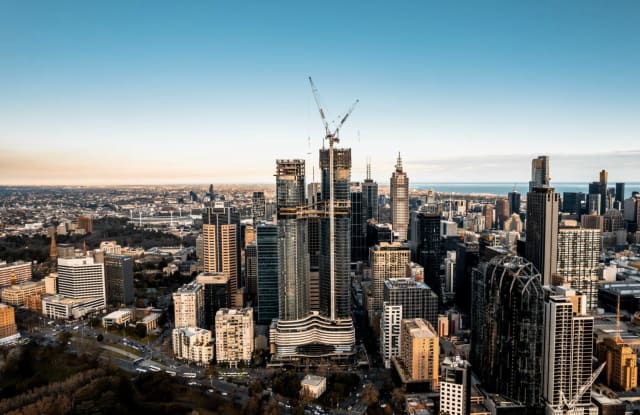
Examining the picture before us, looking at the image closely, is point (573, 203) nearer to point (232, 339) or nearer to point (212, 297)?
point (212, 297)

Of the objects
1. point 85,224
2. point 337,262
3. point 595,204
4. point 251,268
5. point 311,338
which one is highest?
point 595,204

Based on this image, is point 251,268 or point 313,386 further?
point 251,268

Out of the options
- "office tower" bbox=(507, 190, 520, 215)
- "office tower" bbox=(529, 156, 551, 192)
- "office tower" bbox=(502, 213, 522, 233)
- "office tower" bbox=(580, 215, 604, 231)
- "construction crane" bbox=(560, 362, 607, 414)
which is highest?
"office tower" bbox=(529, 156, 551, 192)

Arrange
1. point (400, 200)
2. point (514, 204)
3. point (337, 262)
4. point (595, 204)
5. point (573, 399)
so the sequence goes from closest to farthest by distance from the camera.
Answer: point (573, 399), point (337, 262), point (400, 200), point (595, 204), point (514, 204)

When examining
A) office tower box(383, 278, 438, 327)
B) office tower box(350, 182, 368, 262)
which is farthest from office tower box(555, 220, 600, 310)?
office tower box(350, 182, 368, 262)

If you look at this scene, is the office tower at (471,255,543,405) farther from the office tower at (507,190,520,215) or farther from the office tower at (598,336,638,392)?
the office tower at (507,190,520,215)

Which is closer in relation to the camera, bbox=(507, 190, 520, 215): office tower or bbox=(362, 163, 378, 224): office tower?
bbox=(362, 163, 378, 224): office tower

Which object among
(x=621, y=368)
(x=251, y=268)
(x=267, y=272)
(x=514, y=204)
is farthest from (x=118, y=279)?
(x=514, y=204)
